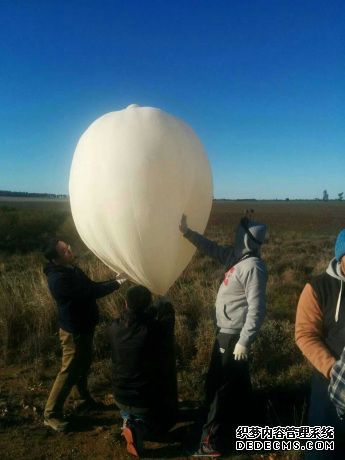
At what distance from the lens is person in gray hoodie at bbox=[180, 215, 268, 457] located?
2.23 metres

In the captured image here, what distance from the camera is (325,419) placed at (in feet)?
6.07

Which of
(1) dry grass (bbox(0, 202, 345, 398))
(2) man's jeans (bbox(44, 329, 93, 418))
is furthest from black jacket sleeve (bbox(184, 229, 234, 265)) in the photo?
(1) dry grass (bbox(0, 202, 345, 398))

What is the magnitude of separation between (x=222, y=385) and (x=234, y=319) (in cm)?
54

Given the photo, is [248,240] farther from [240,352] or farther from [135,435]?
[135,435]

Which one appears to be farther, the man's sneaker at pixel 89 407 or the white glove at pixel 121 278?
the man's sneaker at pixel 89 407

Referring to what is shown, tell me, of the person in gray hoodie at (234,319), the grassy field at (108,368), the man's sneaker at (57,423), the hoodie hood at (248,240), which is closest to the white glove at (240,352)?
the person in gray hoodie at (234,319)

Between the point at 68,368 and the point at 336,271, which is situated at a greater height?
the point at 336,271

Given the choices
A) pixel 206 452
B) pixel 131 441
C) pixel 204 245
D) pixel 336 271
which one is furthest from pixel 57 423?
pixel 336 271

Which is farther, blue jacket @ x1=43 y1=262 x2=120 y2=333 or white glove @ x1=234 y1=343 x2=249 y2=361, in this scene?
blue jacket @ x1=43 y1=262 x2=120 y2=333

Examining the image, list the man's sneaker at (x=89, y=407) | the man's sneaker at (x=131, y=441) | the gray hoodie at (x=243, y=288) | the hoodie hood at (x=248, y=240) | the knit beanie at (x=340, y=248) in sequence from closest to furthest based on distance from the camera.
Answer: the knit beanie at (x=340, y=248) → the gray hoodie at (x=243, y=288) → the hoodie hood at (x=248, y=240) → the man's sneaker at (x=131, y=441) → the man's sneaker at (x=89, y=407)

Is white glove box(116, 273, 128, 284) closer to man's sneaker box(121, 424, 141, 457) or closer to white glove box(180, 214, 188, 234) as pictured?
white glove box(180, 214, 188, 234)

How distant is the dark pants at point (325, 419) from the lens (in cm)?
183

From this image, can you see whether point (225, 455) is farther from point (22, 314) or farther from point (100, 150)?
point (22, 314)

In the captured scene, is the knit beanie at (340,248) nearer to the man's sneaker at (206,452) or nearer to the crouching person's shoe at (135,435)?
the man's sneaker at (206,452)
